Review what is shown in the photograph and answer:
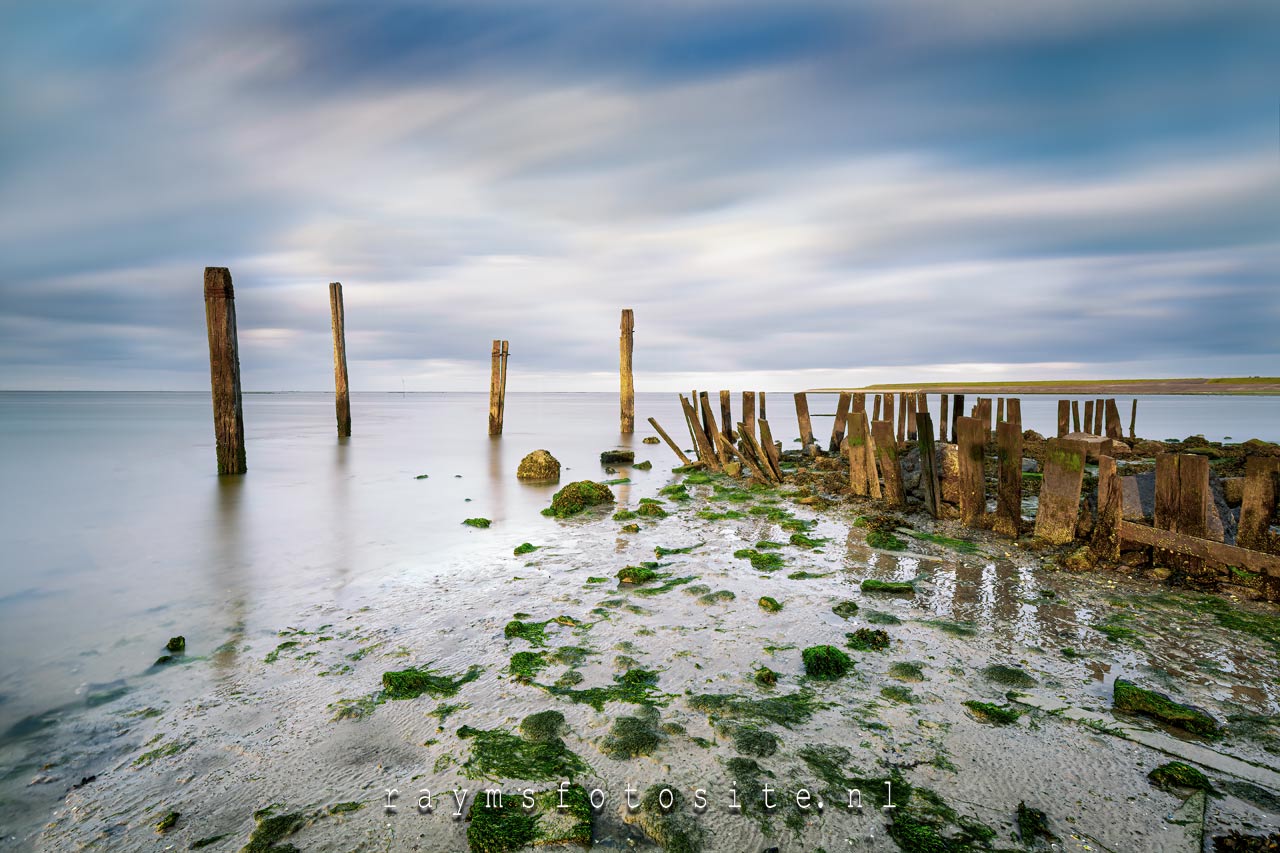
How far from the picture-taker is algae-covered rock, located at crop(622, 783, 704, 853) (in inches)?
95.7

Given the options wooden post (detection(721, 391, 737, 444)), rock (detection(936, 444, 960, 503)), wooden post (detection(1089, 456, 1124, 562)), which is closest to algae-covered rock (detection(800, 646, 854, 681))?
wooden post (detection(1089, 456, 1124, 562))

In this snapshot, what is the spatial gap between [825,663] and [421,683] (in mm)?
2728

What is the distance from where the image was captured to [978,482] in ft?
25.2

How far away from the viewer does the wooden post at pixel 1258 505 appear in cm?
524

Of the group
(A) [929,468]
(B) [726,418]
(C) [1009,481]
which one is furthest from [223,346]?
(C) [1009,481]

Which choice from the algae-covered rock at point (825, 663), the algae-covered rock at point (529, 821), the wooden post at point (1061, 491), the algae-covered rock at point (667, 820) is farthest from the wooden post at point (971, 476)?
the algae-covered rock at point (529, 821)

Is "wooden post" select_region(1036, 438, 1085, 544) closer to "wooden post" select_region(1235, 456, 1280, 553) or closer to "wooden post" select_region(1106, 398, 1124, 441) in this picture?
"wooden post" select_region(1235, 456, 1280, 553)

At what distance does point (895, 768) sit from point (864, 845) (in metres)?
0.58

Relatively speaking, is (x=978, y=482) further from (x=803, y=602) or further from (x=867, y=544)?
(x=803, y=602)

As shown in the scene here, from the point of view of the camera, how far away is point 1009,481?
721cm

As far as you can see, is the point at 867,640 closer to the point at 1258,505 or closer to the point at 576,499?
the point at 1258,505

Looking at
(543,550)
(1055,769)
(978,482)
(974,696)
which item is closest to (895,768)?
(1055,769)

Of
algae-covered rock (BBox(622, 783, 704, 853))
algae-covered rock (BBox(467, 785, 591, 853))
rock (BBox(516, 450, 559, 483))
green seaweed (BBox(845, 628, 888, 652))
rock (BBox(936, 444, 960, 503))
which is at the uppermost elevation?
rock (BBox(936, 444, 960, 503))

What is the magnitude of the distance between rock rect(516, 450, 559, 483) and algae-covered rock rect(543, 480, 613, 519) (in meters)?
3.65
